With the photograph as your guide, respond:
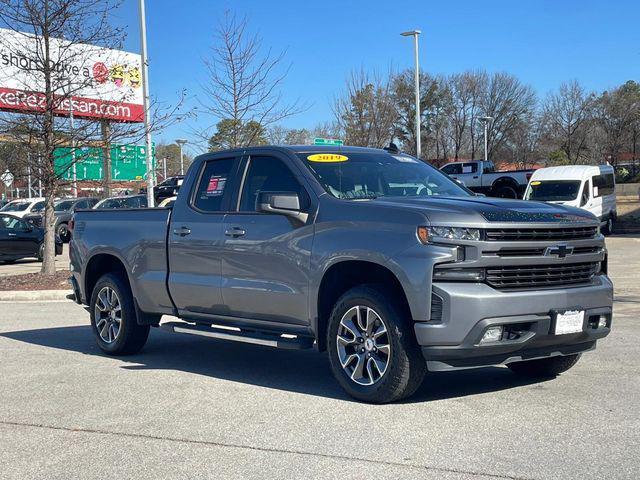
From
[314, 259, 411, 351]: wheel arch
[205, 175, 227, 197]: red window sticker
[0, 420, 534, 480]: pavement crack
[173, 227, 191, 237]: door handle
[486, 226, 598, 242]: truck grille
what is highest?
[205, 175, 227, 197]: red window sticker

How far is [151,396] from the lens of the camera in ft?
21.7

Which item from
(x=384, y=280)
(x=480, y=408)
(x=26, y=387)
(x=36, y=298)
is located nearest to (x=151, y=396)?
(x=26, y=387)

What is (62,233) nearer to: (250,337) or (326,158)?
(250,337)

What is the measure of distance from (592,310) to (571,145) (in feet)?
189

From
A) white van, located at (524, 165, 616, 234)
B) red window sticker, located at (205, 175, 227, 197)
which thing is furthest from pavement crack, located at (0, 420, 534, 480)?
white van, located at (524, 165, 616, 234)

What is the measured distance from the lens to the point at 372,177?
695cm

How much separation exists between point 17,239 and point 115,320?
15108 mm

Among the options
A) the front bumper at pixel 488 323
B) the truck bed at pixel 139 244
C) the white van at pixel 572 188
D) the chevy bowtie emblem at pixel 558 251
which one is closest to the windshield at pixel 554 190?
the white van at pixel 572 188

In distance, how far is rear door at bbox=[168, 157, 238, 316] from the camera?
287 inches

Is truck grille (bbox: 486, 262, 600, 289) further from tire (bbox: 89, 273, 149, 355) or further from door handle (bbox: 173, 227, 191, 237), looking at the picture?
tire (bbox: 89, 273, 149, 355)

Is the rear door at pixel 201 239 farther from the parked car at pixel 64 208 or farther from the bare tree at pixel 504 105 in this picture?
the bare tree at pixel 504 105

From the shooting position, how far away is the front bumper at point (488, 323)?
5.48 metres

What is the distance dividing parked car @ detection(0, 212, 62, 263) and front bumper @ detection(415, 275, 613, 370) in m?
18.8

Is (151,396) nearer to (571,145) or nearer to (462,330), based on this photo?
(462,330)
